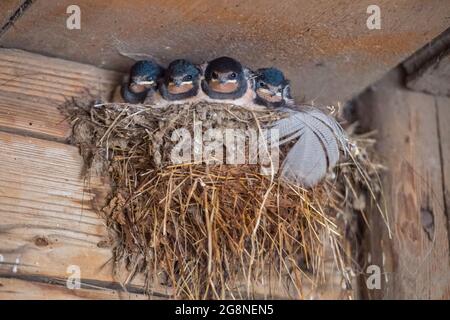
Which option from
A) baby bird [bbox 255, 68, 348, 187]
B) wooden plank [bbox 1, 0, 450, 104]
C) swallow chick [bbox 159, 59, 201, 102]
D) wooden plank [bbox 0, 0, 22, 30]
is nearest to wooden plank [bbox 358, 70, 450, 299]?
wooden plank [bbox 1, 0, 450, 104]

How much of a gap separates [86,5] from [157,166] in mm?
508

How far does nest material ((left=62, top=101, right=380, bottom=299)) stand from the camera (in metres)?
2.41

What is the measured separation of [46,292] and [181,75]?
2.65 feet

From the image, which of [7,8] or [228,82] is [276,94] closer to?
[228,82]

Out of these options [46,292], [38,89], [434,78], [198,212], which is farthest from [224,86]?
[46,292]

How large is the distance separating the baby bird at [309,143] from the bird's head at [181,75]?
0.31 metres

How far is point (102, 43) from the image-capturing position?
2502 millimetres

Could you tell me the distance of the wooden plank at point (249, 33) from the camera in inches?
90.8

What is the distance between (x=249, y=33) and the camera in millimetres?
2471

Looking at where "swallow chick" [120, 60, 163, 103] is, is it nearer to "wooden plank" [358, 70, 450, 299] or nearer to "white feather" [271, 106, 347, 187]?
"white feather" [271, 106, 347, 187]

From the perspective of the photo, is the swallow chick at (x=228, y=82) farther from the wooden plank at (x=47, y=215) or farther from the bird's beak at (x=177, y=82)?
the wooden plank at (x=47, y=215)

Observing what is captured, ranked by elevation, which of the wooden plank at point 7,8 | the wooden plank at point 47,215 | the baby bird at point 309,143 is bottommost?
the wooden plank at point 47,215

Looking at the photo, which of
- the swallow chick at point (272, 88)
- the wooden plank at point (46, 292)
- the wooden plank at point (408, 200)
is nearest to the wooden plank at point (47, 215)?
the wooden plank at point (46, 292)
